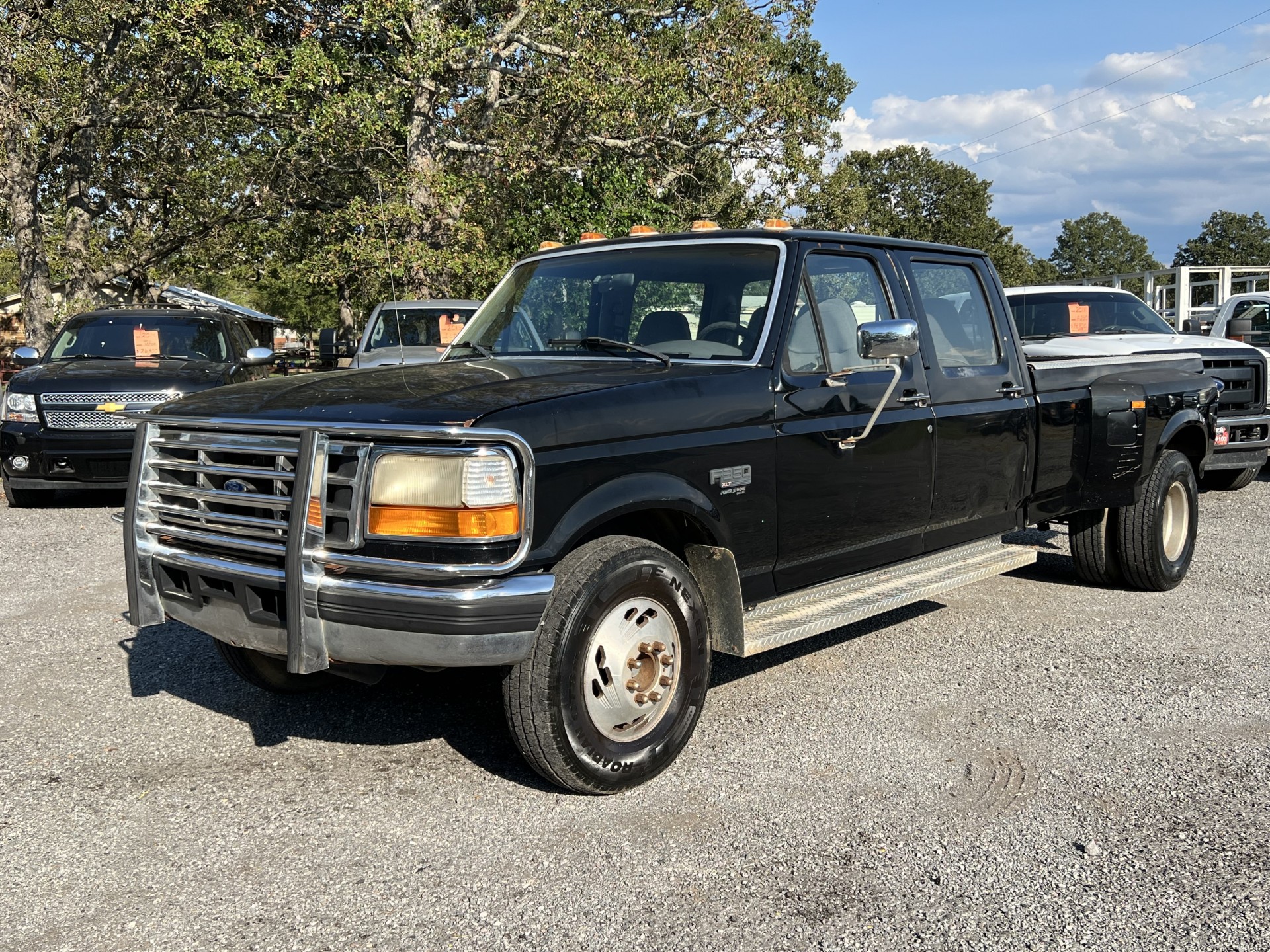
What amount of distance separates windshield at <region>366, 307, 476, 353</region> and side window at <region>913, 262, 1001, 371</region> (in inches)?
311

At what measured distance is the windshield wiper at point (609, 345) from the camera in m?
4.53

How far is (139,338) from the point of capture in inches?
446

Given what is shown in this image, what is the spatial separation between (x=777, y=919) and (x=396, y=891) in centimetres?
106

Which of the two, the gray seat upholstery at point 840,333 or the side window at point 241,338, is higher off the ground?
the side window at point 241,338

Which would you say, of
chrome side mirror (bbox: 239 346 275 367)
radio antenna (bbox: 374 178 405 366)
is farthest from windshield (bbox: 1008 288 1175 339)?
chrome side mirror (bbox: 239 346 275 367)

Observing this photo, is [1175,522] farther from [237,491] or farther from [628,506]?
[237,491]

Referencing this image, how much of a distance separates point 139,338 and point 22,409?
153cm

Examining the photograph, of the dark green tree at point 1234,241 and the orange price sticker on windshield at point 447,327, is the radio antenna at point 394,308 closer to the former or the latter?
the orange price sticker on windshield at point 447,327

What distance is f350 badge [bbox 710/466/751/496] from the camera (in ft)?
13.5

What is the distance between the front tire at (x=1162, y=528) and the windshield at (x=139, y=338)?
8.57 m

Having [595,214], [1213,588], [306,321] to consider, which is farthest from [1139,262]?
[1213,588]

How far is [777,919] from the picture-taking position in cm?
301

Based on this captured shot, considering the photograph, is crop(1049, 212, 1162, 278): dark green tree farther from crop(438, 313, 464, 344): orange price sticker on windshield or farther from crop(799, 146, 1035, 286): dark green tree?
crop(438, 313, 464, 344): orange price sticker on windshield

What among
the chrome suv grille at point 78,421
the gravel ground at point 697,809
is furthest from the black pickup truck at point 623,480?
the chrome suv grille at point 78,421
